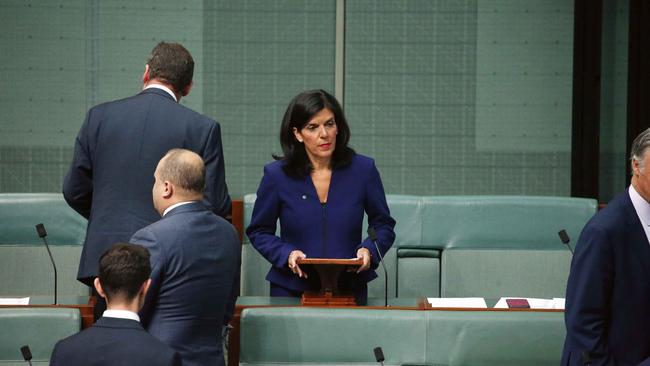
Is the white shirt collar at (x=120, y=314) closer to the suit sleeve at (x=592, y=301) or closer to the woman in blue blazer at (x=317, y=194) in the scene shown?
the suit sleeve at (x=592, y=301)

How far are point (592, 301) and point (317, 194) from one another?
130 cm

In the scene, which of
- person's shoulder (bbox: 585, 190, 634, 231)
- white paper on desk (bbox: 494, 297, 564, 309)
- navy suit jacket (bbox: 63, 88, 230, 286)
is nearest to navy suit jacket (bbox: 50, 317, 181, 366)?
navy suit jacket (bbox: 63, 88, 230, 286)

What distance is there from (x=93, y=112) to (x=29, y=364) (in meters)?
0.76

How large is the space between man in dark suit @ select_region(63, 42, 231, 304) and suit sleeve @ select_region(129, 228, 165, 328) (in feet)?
1.72

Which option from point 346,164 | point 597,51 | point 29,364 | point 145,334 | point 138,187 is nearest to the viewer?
point 145,334

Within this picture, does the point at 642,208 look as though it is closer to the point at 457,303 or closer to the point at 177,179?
the point at 457,303

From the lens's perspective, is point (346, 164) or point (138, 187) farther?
point (346, 164)

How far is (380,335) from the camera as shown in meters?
3.05

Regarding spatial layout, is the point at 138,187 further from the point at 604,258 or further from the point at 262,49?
the point at 262,49

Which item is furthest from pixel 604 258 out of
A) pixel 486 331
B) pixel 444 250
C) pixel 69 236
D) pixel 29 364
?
pixel 69 236

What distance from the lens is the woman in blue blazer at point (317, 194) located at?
3730mm

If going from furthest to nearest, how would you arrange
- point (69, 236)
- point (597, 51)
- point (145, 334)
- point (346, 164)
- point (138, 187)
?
point (597, 51) → point (69, 236) → point (346, 164) → point (138, 187) → point (145, 334)

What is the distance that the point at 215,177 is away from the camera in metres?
3.22

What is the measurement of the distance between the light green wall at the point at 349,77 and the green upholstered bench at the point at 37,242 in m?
1.28
